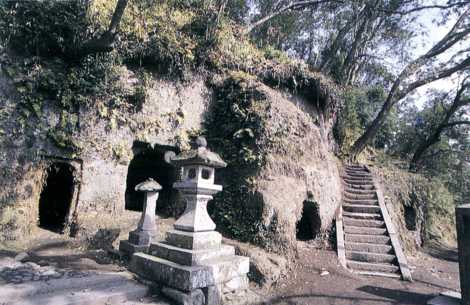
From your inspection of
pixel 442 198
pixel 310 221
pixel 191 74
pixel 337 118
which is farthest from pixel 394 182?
pixel 191 74

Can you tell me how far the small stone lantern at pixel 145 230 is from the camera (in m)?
6.55

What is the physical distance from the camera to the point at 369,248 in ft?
30.1

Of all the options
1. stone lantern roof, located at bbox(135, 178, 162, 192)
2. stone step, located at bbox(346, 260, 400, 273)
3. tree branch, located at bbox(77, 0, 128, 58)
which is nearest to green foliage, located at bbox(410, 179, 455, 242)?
stone step, located at bbox(346, 260, 400, 273)

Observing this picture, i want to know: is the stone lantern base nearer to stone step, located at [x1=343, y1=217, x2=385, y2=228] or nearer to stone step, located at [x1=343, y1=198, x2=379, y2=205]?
stone step, located at [x1=343, y1=217, x2=385, y2=228]

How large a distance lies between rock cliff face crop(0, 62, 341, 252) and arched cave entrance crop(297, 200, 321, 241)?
51 mm

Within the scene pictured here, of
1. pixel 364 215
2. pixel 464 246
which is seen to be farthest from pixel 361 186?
pixel 464 246

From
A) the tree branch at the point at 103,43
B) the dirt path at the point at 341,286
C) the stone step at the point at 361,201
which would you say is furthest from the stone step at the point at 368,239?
the tree branch at the point at 103,43

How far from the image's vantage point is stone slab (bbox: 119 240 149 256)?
21.2ft

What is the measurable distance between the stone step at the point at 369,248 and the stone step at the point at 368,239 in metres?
0.27

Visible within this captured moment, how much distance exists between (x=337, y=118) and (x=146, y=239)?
45.1 feet

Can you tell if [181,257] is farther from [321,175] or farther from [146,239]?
[321,175]

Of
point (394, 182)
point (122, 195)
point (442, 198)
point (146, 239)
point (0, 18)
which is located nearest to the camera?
point (146, 239)

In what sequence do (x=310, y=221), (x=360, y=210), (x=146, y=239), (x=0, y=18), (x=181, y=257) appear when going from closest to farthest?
(x=181, y=257)
(x=146, y=239)
(x=0, y=18)
(x=310, y=221)
(x=360, y=210)

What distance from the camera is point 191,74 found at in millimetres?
10953
